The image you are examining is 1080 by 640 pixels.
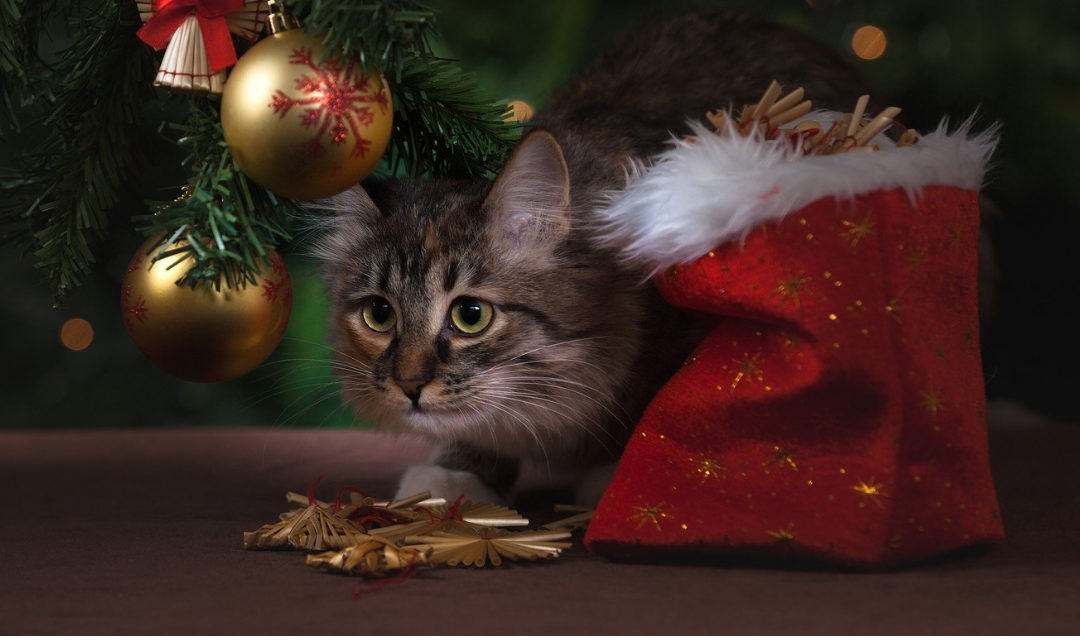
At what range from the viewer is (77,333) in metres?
2.26

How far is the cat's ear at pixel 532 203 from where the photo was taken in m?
1.25

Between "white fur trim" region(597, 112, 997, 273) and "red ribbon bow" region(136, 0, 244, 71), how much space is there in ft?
1.43

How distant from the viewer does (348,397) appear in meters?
1.42

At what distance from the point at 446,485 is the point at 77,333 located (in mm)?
1226

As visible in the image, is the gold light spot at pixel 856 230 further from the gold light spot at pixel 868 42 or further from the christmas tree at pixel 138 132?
the gold light spot at pixel 868 42

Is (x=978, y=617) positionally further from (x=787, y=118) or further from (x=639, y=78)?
(x=639, y=78)

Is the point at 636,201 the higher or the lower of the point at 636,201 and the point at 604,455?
the higher

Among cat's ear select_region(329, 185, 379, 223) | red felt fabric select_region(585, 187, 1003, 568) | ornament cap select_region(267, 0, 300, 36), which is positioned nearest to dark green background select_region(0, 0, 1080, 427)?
cat's ear select_region(329, 185, 379, 223)

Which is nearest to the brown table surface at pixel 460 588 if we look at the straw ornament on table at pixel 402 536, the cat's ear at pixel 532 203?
the straw ornament on table at pixel 402 536

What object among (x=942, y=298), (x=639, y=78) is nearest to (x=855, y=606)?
(x=942, y=298)

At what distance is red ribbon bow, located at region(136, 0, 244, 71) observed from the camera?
1054 mm

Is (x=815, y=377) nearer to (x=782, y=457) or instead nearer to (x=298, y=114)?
(x=782, y=457)

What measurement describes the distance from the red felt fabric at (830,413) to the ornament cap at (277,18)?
1.58ft

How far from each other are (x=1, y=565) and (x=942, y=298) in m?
0.99
